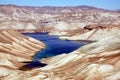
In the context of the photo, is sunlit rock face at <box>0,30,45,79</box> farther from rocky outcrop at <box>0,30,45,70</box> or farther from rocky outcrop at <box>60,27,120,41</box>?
rocky outcrop at <box>60,27,120,41</box>

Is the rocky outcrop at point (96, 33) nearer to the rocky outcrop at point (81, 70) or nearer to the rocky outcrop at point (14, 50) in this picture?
the rocky outcrop at point (14, 50)

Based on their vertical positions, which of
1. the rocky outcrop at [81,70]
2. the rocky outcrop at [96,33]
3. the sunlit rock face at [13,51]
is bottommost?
the rocky outcrop at [81,70]

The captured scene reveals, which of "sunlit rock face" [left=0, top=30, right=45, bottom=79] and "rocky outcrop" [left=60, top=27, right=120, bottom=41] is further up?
"rocky outcrop" [left=60, top=27, right=120, bottom=41]

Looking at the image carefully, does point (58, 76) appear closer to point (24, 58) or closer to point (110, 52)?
point (110, 52)

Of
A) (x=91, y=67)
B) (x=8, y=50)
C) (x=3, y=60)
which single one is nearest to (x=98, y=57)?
(x=91, y=67)

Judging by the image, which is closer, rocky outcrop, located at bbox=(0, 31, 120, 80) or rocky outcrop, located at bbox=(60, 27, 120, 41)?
rocky outcrop, located at bbox=(0, 31, 120, 80)

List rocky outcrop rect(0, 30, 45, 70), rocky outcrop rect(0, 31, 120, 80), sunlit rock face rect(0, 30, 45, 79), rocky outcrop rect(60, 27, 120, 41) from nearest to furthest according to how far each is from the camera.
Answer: rocky outcrop rect(0, 31, 120, 80)
sunlit rock face rect(0, 30, 45, 79)
rocky outcrop rect(0, 30, 45, 70)
rocky outcrop rect(60, 27, 120, 41)

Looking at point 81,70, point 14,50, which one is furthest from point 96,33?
point 81,70

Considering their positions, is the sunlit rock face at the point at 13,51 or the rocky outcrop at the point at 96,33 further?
Answer: the rocky outcrop at the point at 96,33

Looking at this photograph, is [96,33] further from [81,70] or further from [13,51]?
[81,70]

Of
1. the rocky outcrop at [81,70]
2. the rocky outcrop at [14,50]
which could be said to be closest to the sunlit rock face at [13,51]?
the rocky outcrop at [14,50]

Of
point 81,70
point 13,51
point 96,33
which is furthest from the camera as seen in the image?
point 96,33

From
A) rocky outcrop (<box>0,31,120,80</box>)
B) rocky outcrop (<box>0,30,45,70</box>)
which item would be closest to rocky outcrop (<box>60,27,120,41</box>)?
rocky outcrop (<box>0,30,45,70</box>)
